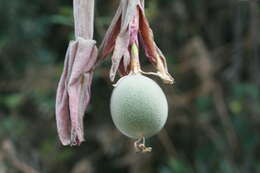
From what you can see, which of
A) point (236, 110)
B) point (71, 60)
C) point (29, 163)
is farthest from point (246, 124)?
point (71, 60)

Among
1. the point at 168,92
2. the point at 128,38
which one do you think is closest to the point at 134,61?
the point at 128,38

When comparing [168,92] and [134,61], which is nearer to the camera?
[134,61]

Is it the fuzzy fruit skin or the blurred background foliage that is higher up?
the fuzzy fruit skin

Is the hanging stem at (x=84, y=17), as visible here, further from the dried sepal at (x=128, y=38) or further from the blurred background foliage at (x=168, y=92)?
the blurred background foliage at (x=168, y=92)

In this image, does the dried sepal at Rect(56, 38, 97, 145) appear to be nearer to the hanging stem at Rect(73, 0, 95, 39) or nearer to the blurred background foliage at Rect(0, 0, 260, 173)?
the hanging stem at Rect(73, 0, 95, 39)

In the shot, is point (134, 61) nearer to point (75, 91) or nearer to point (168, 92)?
point (75, 91)

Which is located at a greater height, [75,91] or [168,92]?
[75,91]

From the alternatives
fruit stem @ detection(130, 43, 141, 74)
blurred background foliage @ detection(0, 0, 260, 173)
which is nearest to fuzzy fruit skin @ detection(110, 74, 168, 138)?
fruit stem @ detection(130, 43, 141, 74)
